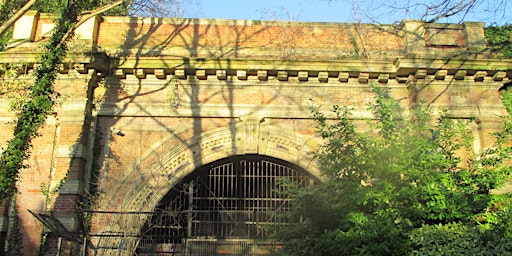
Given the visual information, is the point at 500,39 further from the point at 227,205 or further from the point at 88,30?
the point at 88,30

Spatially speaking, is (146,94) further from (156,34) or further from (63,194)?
(63,194)

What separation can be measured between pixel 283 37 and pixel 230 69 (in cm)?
175

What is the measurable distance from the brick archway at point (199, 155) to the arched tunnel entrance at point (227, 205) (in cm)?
27

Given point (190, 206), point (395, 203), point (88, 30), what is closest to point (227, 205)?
point (190, 206)

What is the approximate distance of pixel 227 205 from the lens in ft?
36.8

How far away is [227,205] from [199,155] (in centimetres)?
134

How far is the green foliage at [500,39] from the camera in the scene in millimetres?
12047

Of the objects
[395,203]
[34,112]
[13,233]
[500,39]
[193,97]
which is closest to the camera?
[395,203]

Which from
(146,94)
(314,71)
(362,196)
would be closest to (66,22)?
(146,94)

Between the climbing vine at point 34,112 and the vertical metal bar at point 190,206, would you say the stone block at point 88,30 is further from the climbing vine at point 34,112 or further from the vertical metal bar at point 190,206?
the vertical metal bar at point 190,206

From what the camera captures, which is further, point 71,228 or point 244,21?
point 244,21

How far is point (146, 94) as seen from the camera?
11.3 metres

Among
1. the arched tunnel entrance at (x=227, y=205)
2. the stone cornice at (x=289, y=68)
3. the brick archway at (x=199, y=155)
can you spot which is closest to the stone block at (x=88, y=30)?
the stone cornice at (x=289, y=68)

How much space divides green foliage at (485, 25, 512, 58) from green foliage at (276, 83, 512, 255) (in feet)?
15.1
